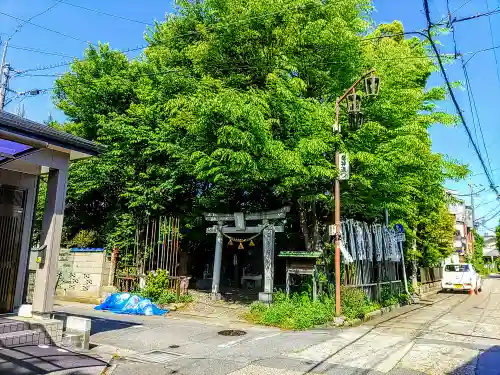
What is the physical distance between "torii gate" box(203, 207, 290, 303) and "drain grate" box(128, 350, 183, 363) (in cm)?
602

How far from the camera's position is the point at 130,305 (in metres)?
13.1

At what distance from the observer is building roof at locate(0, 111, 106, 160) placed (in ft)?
21.2

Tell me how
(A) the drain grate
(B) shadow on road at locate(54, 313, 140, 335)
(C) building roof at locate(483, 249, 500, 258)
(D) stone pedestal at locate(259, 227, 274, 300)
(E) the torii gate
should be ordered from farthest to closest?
(C) building roof at locate(483, 249, 500, 258), (E) the torii gate, (D) stone pedestal at locate(259, 227, 274, 300), (B) shadow on road at locate(54, 313, 140, 335), (A) the drain grate

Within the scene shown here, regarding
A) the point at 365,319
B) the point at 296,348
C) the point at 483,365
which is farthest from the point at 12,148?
the point at 365,319

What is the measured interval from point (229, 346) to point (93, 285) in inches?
357

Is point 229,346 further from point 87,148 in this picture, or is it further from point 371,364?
point 87,148

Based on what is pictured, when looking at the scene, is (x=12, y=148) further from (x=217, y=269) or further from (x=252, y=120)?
(x=217, y=269)

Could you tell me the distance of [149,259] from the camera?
16625mm

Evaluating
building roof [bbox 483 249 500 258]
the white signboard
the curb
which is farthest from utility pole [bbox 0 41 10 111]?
building roof [bbox 483 249 500 258]

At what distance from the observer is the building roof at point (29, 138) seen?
6469 millimetres

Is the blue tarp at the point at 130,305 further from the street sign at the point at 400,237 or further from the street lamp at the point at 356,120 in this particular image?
the street sign at the point at 400,237

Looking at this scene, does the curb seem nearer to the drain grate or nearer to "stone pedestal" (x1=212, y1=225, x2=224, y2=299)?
the drain grate

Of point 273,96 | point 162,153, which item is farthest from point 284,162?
point 162,153

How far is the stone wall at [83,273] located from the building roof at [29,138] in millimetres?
8344
